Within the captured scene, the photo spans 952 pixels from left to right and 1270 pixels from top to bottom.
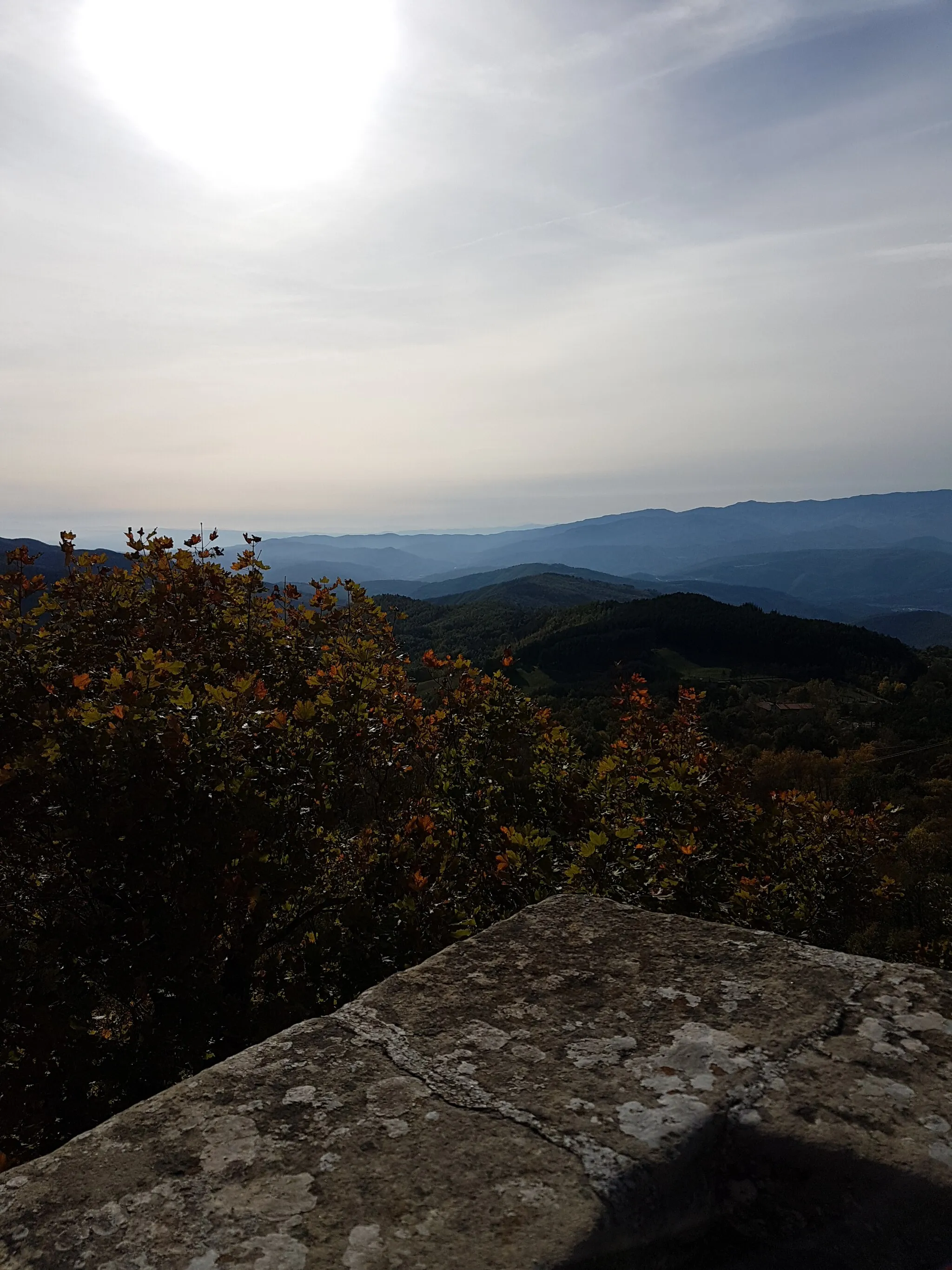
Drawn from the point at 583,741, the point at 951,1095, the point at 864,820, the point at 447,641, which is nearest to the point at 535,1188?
the point at 951,1095

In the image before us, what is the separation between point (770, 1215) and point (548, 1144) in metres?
0.61

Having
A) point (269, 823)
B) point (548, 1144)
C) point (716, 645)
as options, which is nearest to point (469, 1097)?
point (548, 1144)

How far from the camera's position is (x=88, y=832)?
4.56 metres

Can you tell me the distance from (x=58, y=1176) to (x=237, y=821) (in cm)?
298

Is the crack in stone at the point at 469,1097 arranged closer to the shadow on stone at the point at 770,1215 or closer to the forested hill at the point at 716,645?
the shadow on stone at the point at 770,1215

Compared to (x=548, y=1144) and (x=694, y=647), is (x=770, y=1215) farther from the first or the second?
(x=694, y=647)

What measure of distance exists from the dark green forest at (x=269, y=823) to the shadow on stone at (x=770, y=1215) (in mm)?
2884

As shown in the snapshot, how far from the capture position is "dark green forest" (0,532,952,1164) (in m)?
4.46

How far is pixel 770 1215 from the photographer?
6.05 feet

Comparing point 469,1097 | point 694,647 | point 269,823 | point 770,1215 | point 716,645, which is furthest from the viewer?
point 694,647

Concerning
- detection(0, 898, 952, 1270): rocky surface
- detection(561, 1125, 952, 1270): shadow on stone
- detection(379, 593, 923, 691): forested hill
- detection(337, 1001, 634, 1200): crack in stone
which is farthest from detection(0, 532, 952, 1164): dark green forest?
detection(379, 593, 923, 691): forested hill

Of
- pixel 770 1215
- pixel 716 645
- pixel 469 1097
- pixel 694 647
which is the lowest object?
pixel 694 647

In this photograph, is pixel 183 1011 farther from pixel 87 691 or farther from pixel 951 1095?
pixel 951 1095

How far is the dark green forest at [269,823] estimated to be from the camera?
14.6 ft
